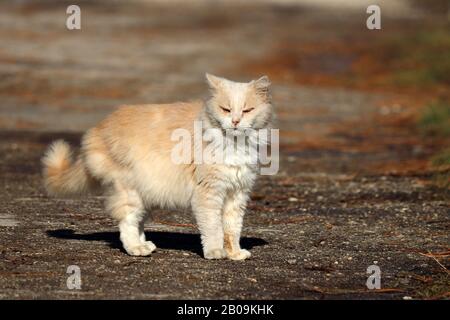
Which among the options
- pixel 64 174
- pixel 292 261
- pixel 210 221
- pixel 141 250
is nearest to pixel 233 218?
pixel 210 221

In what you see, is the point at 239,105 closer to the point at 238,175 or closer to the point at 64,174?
the point at 238,175

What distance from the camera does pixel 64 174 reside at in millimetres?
8336

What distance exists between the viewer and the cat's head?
24.6 feet

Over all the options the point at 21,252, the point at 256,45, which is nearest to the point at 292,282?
the point at 21,252

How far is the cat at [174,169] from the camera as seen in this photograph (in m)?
7.57

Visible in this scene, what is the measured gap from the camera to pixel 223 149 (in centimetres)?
757

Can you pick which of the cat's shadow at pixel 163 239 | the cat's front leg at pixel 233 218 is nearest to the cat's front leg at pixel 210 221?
the cat's front leg at pixel 233 218

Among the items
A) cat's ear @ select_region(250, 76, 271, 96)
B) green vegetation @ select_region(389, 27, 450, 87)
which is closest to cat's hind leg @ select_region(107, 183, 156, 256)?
cat's ear @ select_region(250, 76, 271, 96)

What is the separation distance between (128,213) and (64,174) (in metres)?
0.83

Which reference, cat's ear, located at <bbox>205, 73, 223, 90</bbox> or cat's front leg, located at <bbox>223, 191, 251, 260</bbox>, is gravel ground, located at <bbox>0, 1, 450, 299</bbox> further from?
cat's ear, located at <bbox>205, 73, 223, 90</bbox>

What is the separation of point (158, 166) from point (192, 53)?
17.8 metres

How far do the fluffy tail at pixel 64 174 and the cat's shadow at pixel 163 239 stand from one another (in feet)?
1.21

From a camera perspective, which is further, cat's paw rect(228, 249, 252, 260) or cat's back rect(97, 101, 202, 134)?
cat's back rect(97, 101, 202, 134)

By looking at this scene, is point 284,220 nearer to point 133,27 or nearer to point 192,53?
point 192,53
